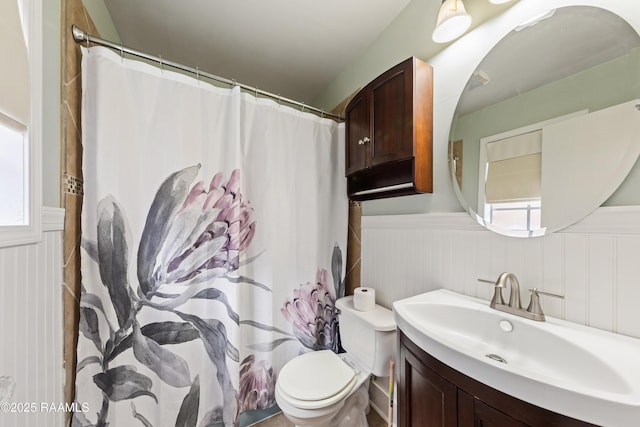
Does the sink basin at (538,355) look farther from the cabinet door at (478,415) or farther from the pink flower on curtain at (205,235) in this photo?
the pink flower on curtain at (205,235)

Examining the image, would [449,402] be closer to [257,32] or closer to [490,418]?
[490,418]

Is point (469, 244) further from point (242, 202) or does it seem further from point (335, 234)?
point (242, 202)

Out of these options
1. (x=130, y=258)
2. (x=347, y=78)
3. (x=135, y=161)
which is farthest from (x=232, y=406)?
(x=347, y=78)

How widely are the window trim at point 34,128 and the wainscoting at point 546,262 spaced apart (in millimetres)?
1503

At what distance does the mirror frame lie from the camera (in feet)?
2.89

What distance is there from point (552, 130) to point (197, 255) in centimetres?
162

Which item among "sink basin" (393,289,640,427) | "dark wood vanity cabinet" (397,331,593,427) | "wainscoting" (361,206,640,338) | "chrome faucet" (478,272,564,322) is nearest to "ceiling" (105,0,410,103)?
"wainscoting" (361,206,640,338)

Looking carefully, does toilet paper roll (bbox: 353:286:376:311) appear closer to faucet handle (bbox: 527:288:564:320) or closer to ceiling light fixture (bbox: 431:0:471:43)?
faucet handle (bbox: 527:288:564:320)

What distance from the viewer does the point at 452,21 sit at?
1001 millimetres

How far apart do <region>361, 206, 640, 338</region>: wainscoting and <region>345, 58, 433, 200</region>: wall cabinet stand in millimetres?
225

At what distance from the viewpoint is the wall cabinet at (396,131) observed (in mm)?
1149

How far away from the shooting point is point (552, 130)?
83cm

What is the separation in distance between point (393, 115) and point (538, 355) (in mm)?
1119

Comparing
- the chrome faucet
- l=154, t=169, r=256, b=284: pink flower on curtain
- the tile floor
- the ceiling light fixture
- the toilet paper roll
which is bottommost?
the tile floor
